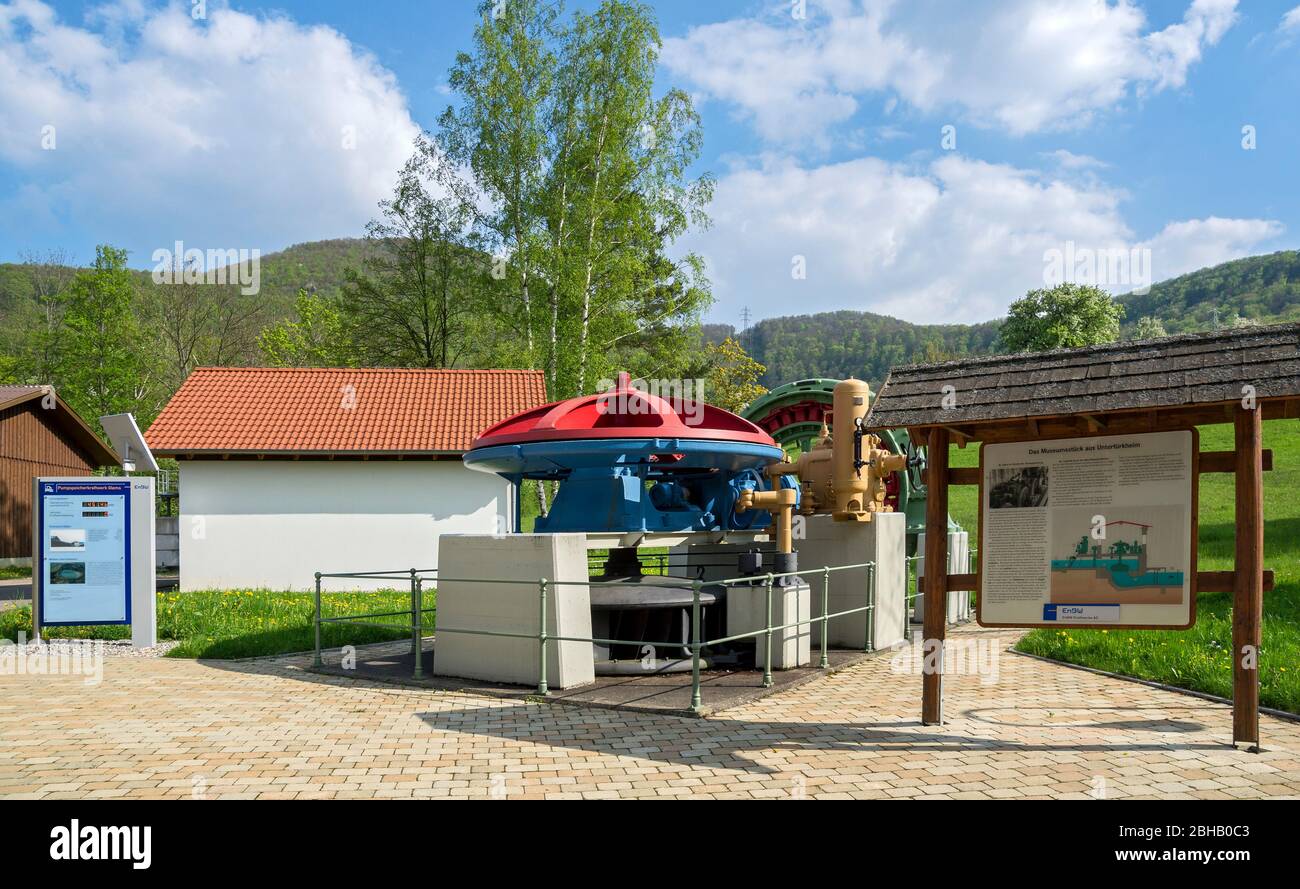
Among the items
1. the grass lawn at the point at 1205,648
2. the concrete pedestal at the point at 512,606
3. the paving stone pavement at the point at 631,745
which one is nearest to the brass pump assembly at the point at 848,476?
the paving stone pavement at the point at 631,745

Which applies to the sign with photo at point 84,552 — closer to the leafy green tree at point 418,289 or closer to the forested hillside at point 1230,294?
the leafy green tree at point 418,289

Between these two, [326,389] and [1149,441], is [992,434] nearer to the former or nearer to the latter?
[1149,441]

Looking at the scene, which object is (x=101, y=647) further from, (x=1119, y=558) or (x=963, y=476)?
(x=1119, y=558)

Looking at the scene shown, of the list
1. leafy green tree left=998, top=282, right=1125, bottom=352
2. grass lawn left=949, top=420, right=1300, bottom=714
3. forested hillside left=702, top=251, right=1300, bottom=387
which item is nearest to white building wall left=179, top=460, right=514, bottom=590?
grass lawn left=949, top=420, right=1300, bottom=714

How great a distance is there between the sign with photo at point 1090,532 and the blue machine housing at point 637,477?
4.09 m

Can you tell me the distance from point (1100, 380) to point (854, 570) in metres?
5.34

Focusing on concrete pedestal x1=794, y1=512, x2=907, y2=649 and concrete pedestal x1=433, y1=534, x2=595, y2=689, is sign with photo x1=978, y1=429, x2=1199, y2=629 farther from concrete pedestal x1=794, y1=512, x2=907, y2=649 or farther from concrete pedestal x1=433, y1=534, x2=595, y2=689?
concrete pedestal x1=794, y1=512, x2=907, y2=649

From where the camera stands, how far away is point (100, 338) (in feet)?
124

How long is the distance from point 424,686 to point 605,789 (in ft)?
14.0

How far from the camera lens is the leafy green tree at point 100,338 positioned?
37688 millimetres

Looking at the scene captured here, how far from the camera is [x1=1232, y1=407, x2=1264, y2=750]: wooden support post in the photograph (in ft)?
22.0

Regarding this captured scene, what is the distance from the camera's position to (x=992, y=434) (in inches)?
314

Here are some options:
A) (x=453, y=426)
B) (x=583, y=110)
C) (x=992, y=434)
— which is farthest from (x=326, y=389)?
(x=992, y=434)

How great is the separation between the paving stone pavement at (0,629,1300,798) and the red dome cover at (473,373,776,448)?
306 centimetres
